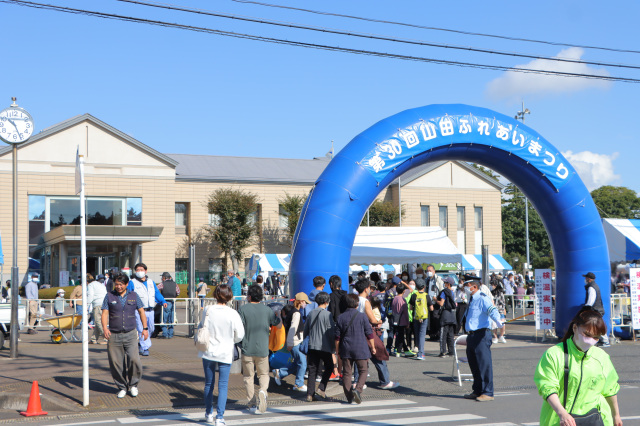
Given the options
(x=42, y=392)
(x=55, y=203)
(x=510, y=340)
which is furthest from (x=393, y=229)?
(x=55, y=203)

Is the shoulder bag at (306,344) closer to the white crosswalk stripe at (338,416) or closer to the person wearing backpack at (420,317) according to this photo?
the white crosswalk stripe at (338,416)

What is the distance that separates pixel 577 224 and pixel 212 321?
10.5 m

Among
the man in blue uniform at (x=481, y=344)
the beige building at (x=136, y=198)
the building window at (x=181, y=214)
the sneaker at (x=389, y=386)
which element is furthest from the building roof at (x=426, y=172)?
the man in blue uniform at (x=481, y=344)

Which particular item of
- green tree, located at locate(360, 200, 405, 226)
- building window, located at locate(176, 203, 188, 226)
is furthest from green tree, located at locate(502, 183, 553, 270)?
building window, located at locate(176, 203, 188, 226)

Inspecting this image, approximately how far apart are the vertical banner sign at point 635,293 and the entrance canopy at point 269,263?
60.6 feet

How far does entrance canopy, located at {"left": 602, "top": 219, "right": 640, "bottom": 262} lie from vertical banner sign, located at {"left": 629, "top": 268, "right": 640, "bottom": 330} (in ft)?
11.5

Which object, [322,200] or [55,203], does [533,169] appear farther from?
[55,203]

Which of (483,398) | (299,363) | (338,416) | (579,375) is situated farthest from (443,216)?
(579,375)

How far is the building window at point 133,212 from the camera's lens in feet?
144

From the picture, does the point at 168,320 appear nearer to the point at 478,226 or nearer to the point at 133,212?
the point at 133,212

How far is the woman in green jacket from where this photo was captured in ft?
15.0

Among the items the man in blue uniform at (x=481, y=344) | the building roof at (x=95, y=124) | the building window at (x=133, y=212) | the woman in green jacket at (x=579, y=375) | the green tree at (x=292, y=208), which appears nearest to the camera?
the woman in green jacket at (x=579, y=375)

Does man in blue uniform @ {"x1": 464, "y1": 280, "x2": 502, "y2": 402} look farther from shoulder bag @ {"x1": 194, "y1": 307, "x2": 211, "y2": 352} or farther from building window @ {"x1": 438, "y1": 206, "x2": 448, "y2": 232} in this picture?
building window @ {"x1": 438, "y1": 206, "x2": 448, "y2": 232}

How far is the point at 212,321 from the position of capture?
872 centimetres
